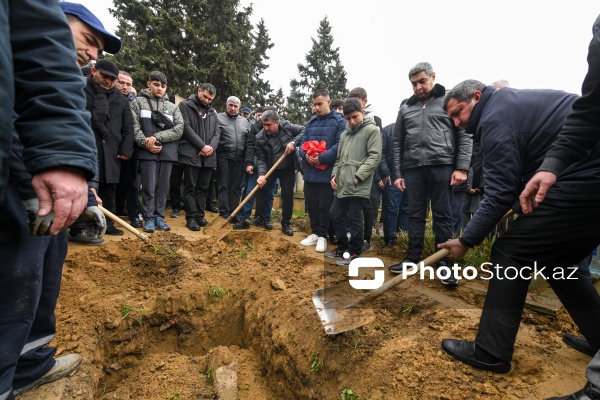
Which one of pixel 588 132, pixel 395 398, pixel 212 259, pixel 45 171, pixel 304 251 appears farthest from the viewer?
pixel 304 251

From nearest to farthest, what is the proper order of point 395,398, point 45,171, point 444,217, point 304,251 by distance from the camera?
point 45,171 < point 395,398 < point 444,217 < point 304,251

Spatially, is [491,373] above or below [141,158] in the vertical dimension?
below

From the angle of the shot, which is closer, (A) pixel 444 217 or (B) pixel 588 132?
(B) pixel 588 132

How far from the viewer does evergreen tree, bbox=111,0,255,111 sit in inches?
543

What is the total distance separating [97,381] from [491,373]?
9.38 feet

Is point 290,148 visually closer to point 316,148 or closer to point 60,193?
point 316,148

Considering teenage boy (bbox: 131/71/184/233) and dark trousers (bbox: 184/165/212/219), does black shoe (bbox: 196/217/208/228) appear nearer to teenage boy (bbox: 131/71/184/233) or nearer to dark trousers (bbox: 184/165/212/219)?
dark trousers (bbox: 184/165/212/219)

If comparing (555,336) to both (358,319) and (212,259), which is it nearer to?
(358,319)

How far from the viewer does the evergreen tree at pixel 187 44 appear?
1379 centimetres

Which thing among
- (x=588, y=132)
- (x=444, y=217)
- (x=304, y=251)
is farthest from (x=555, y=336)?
(x=304, y=251)

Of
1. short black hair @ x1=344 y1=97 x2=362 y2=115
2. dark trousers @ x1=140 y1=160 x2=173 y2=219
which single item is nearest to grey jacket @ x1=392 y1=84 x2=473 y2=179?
short black hair @ x1=344 y1=97 x2=362 y2=115

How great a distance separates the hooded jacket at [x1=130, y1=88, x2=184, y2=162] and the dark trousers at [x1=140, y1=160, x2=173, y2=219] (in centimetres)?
11

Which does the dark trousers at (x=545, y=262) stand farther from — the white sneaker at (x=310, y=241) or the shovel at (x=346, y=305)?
the white sneaker at (x=310, y=241)

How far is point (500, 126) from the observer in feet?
6.63
